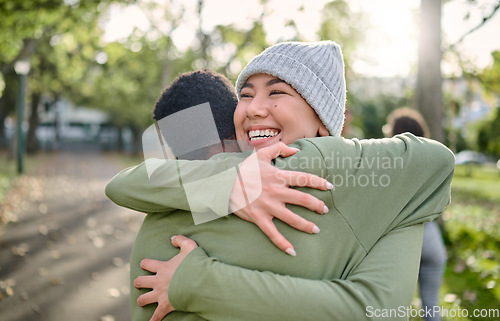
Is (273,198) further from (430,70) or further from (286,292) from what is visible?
(430,70)

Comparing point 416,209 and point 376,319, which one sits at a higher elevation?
point 416,209

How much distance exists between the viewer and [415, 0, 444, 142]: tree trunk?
24.3ft

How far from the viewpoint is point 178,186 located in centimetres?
164

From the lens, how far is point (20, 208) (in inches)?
429

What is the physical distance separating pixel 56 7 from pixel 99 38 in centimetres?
442

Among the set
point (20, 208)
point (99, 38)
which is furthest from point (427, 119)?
point (99, 38)

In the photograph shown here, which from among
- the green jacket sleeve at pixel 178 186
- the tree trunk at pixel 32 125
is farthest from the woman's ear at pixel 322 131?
the tree trunk at pixel 32 125

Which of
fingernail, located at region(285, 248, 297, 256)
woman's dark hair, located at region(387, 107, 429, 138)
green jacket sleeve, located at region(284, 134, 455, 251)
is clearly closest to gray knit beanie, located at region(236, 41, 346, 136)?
green jacket sleeve, located at region(284, 134, 455, 251)

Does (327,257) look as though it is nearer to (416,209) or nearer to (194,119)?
(416,209)

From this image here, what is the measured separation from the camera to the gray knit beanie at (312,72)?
6.23 ft

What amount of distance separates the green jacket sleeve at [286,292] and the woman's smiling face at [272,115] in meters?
0.64

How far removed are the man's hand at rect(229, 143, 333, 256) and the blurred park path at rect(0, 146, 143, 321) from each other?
4.26m

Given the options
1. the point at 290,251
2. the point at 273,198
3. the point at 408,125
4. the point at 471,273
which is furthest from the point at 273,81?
the point at 471,273

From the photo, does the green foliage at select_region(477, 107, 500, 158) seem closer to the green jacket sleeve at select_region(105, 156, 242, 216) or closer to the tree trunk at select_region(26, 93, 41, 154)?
the green jacket sleeve at select_region(105, 156, 242, 216)
